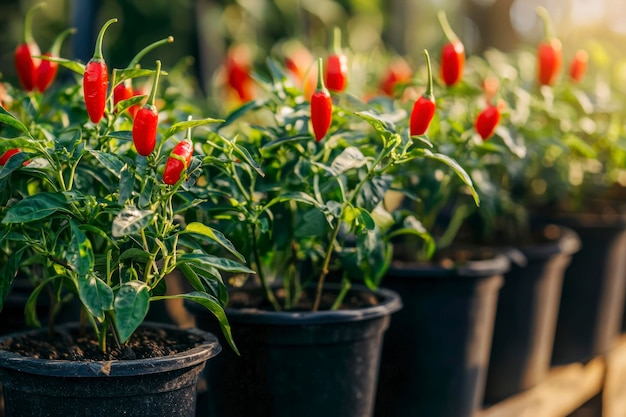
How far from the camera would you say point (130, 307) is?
0.97m

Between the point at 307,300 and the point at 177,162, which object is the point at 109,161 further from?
the point at 307,300

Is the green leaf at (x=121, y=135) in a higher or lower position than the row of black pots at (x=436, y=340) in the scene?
higher

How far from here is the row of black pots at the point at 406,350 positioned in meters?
1.03

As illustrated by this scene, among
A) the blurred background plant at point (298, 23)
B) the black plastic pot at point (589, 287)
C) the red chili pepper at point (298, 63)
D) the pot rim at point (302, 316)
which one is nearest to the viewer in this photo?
the pot rim at point (302, 316)

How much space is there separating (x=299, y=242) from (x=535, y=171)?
83 cm

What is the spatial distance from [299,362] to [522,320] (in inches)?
31.3

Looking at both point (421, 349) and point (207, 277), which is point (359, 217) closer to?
point (207, 277)

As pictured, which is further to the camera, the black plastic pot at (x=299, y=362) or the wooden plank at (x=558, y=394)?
the wooden plank at (x=558, y=394)

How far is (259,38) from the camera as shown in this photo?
13.6 feet

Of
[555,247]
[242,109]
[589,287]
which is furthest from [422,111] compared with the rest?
[589,287]

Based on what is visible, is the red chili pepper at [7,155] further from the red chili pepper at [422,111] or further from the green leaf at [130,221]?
the red chili pepper at [422,111]

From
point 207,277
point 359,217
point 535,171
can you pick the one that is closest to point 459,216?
point 535,171

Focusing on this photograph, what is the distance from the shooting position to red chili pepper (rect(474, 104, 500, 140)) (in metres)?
1.38

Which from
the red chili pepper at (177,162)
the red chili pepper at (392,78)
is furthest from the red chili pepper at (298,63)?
the red chili pepper at (177,162)
